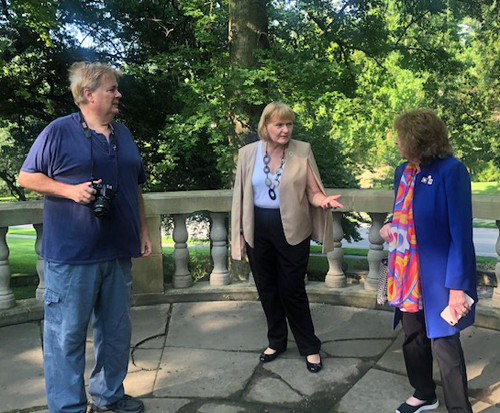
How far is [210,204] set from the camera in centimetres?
452

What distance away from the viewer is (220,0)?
9.45m

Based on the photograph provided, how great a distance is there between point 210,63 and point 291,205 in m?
5.67

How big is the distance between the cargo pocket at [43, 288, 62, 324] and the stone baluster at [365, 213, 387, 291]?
106 inches

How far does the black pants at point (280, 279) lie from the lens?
324cm

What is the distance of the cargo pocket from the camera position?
2512 mm

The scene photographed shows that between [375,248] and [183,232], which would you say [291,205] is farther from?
[183,232]

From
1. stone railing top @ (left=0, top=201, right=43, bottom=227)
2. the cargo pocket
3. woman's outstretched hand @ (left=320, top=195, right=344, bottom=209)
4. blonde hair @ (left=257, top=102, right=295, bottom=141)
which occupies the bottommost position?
the cargo pocket

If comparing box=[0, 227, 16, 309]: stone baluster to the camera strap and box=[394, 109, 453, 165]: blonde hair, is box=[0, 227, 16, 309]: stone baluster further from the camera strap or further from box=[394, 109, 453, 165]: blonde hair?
box=[394, 109, 453, 165]: blonde hair

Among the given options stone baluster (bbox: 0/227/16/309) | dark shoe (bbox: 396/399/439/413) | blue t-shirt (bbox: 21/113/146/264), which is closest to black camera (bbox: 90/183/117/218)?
blue t-shirt (bbox: 21/113/146/264)

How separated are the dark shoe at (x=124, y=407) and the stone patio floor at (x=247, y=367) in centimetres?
6

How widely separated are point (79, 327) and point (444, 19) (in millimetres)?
13301

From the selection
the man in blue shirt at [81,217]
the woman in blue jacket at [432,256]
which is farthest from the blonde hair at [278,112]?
the man in blue shirt at [81,217]

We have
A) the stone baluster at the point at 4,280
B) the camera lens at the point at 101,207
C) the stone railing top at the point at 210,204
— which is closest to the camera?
the camera lens at the point at 101,207

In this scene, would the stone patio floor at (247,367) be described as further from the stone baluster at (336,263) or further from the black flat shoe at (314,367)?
the stone baluster at (336,263)
